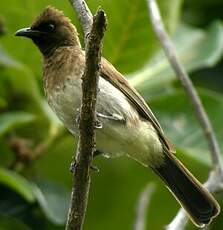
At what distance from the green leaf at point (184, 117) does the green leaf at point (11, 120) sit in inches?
33.6

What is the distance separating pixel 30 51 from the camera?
700 centimetres

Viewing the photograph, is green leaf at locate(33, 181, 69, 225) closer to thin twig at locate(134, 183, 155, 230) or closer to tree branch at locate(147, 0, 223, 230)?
thin twig at locate(134, 183, 155, 230)

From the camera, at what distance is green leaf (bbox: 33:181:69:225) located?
647cm

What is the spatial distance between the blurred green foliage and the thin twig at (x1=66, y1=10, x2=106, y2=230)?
1544mm

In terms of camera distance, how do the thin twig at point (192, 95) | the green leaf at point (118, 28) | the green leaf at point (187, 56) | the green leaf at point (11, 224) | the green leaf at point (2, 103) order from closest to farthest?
the thin twig at point (192, 95) → the green leaf at point (11, 224) → the green leaf at point (2, 103) → the green leaf at point (118, 28) → the green leaf at point (187, 56)

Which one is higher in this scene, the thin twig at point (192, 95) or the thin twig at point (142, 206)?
the thin twig at point (192, 95)

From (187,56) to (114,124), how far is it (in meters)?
1.69

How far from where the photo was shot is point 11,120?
6.44 metres

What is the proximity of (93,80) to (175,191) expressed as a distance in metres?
1.60

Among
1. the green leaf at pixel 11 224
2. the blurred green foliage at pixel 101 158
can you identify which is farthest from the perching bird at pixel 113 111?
the green leaf at pixel 11 224

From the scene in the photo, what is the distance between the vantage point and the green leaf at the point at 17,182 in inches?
247

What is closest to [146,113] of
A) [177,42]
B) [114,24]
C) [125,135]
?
[125,135]

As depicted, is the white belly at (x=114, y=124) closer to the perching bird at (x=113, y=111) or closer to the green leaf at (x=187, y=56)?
the perching bird at (x=113, y=111)

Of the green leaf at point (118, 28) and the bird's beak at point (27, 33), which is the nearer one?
the bird's beak at point (27, 33)
